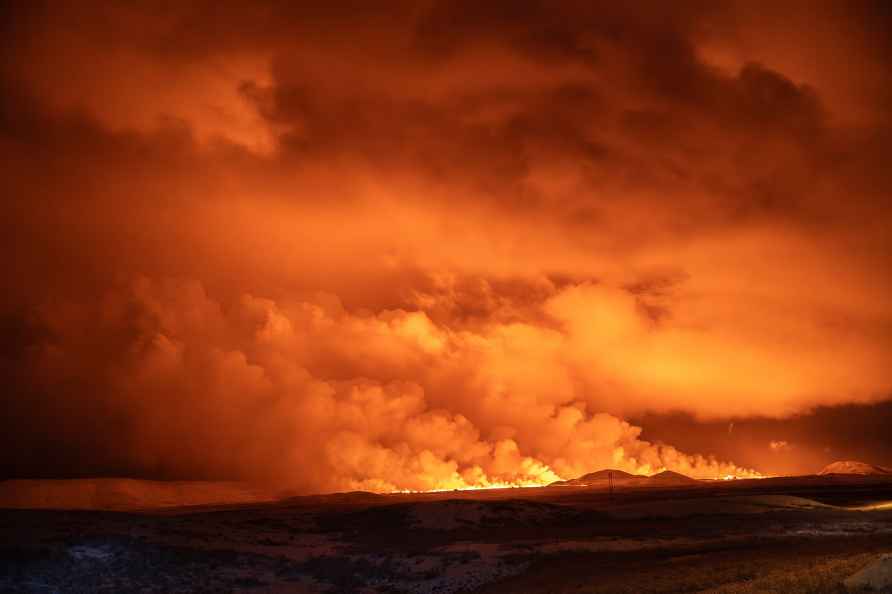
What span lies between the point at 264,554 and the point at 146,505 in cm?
12353

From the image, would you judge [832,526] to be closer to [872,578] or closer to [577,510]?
[577,510]

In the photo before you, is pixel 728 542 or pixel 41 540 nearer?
pixel 41 540

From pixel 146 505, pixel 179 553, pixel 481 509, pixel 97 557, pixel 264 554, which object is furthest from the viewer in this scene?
pixel 146 505

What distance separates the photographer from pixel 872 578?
24797 millimetres

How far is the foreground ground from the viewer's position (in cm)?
3819

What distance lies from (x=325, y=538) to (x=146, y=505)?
368 feet

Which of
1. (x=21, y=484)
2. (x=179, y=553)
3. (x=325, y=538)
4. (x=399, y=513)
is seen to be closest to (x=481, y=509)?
(x=399, y=513)

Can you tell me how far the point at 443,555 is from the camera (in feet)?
179

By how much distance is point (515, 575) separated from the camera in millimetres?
47594

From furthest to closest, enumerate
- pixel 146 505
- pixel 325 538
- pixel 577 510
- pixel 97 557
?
1. pixel 146 505
2. pixel 577 510
3. pixel 325 538
4. pixel 97 557

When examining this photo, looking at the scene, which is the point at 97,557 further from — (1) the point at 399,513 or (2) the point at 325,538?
(1) the point at 399,513

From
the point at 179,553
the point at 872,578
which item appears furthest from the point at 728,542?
the point at 179,553

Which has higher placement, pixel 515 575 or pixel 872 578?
pixel 872 578

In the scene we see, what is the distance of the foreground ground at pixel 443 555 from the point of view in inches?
1503
